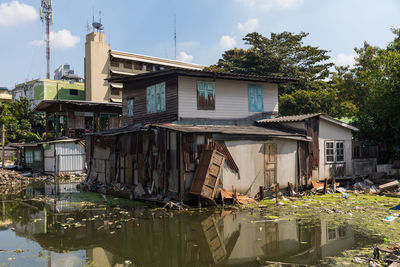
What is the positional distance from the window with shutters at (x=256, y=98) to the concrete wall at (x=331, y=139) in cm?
375

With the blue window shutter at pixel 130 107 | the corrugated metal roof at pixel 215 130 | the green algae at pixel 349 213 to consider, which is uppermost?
the blue window shutter at pixel 130 107

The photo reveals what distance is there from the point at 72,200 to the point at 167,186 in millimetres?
5270

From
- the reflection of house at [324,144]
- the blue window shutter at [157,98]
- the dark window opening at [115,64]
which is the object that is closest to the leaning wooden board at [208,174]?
the blue window shutter at [157,98]

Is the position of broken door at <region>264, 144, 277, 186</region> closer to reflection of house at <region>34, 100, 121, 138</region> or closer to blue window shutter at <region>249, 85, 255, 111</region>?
blue window shutter at <region>249, 85, 255, 111</region>

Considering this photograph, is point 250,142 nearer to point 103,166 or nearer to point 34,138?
point 103,166

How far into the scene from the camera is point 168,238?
9656 millimetres

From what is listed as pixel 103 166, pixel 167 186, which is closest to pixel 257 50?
pixel 103 166

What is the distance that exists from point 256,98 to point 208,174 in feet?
26.4

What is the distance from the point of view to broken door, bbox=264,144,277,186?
15.5m

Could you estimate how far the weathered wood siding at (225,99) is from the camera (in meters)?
17.1

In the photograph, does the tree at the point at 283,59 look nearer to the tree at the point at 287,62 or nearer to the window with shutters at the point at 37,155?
the tree at the point at 287,62

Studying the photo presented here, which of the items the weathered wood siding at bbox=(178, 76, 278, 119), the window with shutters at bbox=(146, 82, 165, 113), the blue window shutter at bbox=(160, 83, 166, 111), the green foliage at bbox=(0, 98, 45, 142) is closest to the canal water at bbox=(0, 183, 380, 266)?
the weathered wood siding at bbox=(178, 76, 278, 119)

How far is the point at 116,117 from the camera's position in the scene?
1347 inches

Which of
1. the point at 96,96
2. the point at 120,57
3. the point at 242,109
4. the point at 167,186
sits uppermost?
the point at 120,57
